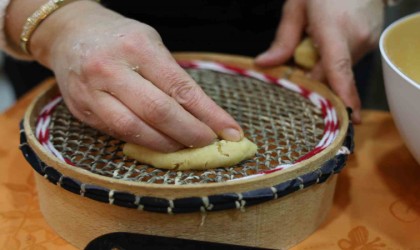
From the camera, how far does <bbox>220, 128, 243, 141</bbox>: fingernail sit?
0.70 m

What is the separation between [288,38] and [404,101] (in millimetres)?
344

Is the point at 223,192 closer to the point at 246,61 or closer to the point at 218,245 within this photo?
the point at 218,245

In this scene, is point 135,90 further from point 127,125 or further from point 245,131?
point 245,131

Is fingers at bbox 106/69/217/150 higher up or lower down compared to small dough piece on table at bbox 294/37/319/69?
higher up

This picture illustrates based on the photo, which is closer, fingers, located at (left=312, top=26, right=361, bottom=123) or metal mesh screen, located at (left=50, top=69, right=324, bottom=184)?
metal mesh screen, located at (left=50, top=69, right=324, bottom=184)

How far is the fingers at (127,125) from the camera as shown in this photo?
66 centimetres

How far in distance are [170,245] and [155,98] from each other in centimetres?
18

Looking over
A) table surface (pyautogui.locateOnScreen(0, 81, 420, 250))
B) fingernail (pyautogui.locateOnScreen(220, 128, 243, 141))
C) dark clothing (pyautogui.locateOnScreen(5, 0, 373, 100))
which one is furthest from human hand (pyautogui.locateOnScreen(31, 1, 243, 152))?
dark clothing (pyautogui.locateOnScreen(5, 0, 373, 100))

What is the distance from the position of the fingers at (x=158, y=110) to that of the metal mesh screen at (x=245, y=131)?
0.17 ft

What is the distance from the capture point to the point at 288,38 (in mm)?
970

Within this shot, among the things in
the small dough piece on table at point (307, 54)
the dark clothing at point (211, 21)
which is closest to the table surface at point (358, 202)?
the small dough piece on table at point (307, 54)

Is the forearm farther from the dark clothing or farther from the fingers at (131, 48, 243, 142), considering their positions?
the dark clothing

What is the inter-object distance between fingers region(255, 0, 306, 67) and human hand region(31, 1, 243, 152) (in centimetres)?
29

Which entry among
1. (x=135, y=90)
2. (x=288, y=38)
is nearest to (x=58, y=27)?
(x=135, y=90)
